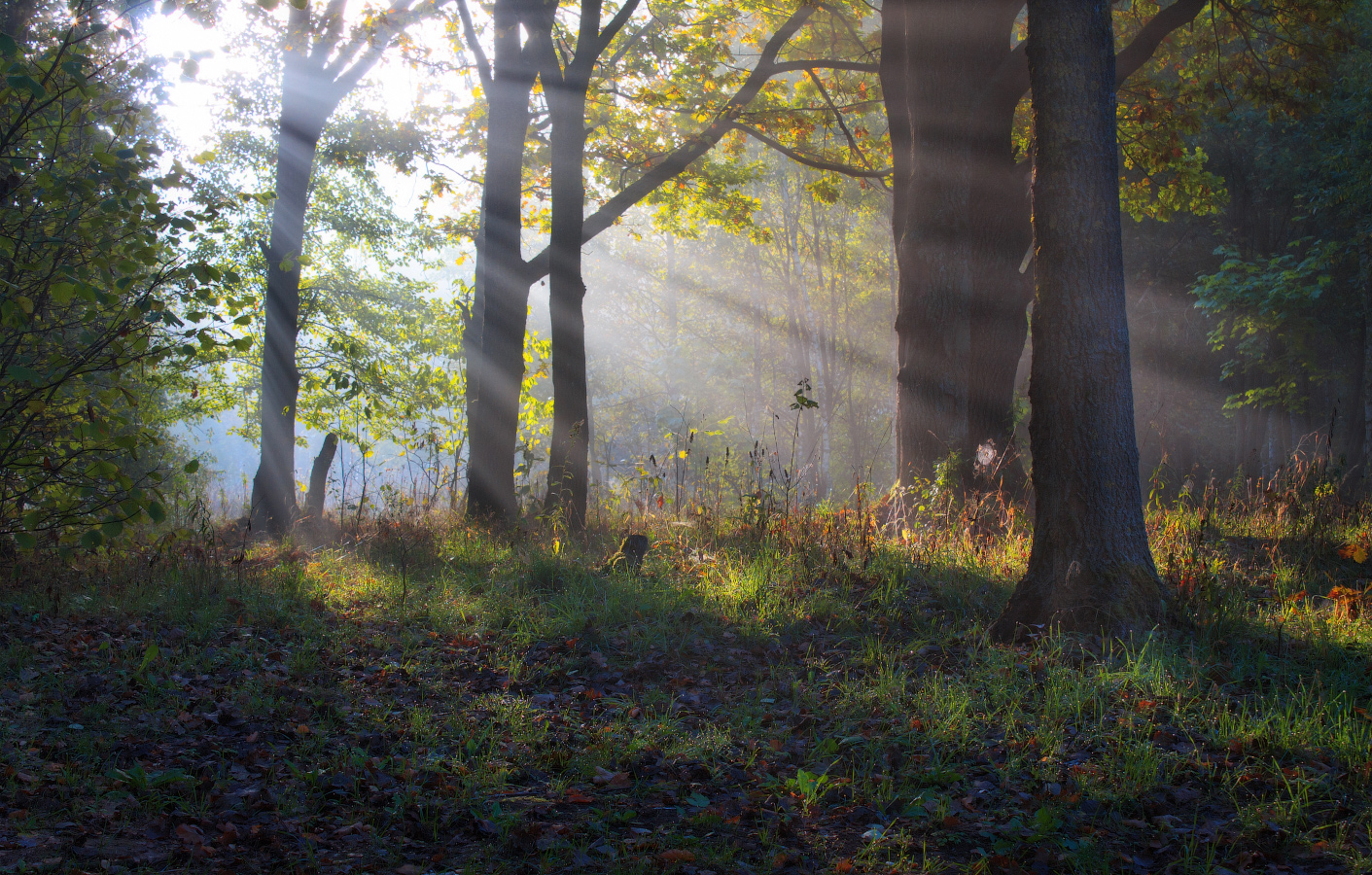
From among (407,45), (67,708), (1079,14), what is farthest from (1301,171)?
(67,708)

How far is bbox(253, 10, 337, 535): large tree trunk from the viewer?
40.1 ft

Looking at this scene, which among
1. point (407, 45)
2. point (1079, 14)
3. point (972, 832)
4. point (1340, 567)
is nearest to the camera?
point (972, 832)

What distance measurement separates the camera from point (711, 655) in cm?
503

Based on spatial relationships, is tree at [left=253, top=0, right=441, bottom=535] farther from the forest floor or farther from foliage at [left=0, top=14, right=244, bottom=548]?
foliage at [left=0, top=14, right=244, bottom=548]

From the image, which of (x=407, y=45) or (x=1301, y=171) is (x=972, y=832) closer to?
(x=407, y=45)

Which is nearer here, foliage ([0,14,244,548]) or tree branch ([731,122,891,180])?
foliage ([0,14,244,548])

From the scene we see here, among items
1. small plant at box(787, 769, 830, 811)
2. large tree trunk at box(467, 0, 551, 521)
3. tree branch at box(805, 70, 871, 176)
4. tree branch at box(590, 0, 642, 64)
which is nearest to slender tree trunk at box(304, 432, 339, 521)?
large tree trunk at box(467, 0, 551, 521)

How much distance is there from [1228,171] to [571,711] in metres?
23.1

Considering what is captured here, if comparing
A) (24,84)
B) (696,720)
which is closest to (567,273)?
(24,84)

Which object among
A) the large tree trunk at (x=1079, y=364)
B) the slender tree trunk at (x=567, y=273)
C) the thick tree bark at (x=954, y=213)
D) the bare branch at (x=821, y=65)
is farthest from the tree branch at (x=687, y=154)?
the large tree trunk at (x=1079, y=364)

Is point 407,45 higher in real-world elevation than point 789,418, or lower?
higher

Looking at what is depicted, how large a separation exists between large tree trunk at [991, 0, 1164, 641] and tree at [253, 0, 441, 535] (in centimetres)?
1026

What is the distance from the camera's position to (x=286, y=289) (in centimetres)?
1248

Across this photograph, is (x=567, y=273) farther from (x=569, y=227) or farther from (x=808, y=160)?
(x=808, y=160)
